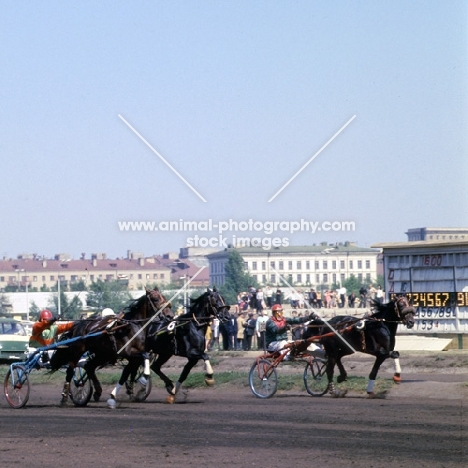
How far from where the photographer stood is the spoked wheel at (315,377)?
75.4 feet

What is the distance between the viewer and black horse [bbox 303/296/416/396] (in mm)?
22641

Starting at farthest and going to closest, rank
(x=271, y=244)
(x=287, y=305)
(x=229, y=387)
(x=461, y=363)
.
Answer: (x=287, y=305)
(x=461, y=363)
(x=229, y=387)
(x=271, y=244)

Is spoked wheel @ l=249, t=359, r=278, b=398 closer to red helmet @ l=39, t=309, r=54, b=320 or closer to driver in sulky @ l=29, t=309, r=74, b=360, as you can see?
driver in sulky @ l=29, t=309, r=74, b=360

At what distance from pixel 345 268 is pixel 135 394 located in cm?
2108

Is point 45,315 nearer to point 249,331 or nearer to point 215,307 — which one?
point 215,307

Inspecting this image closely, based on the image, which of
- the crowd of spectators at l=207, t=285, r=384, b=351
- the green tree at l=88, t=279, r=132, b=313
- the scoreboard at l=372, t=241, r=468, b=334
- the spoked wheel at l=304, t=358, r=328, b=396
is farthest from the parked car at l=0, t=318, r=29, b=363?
the green tree at l=88, t=279, r=132, b=313

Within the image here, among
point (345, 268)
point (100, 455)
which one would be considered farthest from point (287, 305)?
point (100, 455)

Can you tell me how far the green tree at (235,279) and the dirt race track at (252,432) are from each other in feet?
42.1

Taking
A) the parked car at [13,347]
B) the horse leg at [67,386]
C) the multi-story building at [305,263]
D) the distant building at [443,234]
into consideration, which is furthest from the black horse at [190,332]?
the distant building at [443,234]

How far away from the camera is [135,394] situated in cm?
2278

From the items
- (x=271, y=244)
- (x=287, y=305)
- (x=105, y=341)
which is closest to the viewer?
(x=105, y=341)

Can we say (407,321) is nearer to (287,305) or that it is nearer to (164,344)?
(164,344)

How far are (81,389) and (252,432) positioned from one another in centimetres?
626

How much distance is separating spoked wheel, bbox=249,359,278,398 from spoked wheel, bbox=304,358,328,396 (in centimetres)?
70
